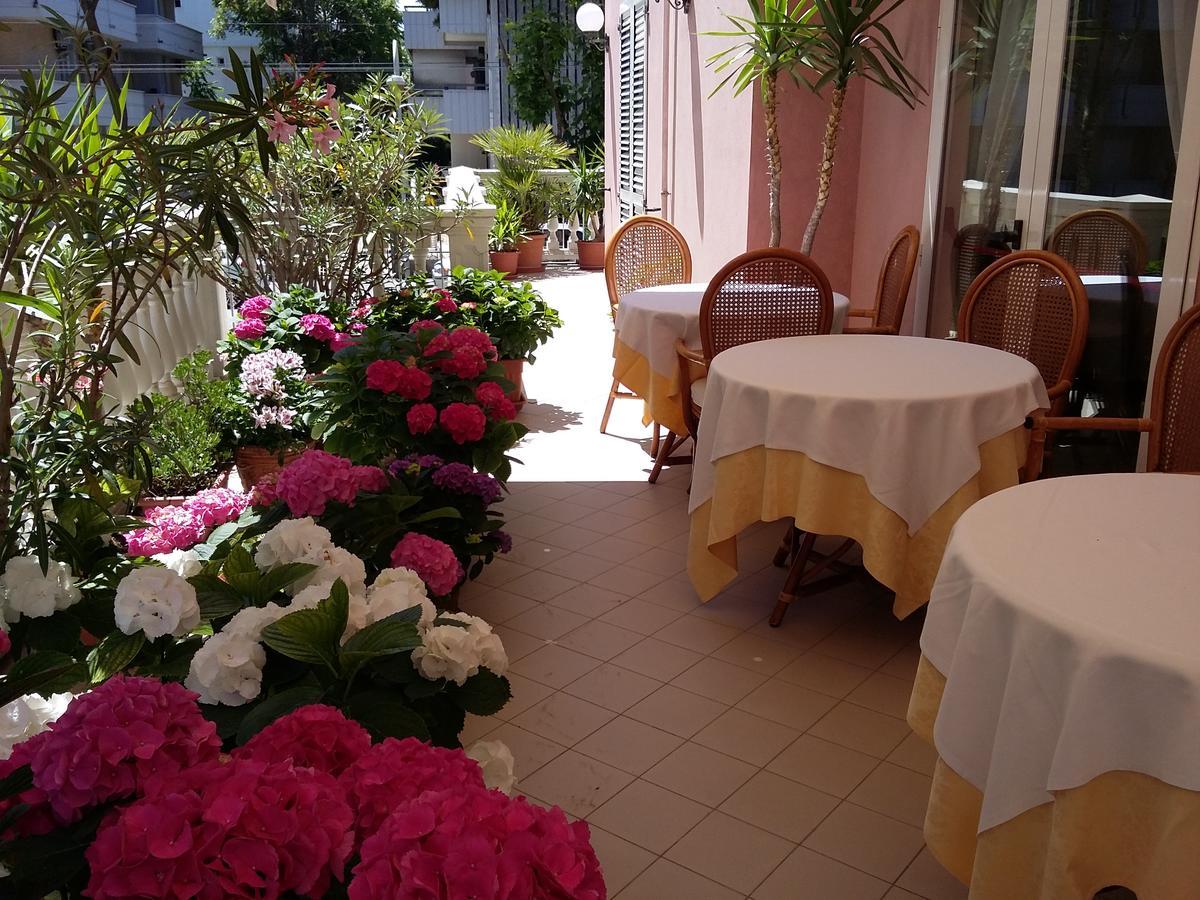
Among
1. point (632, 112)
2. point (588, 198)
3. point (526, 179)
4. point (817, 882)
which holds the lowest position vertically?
point (817, 882)

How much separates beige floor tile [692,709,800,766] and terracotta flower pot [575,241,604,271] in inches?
364

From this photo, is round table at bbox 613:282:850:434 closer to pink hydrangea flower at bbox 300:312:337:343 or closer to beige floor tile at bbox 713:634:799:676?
pink hydrangea flower at bbox 300:312:337:343

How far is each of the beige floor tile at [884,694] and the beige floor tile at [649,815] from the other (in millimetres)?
675

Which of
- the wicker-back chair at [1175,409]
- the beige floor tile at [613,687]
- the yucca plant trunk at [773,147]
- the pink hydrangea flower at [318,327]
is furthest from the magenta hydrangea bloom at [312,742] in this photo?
the yucca plant trunk at [773,147]

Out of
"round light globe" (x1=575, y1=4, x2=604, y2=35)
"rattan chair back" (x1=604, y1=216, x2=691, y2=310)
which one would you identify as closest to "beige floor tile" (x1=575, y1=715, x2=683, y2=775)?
"rattan chair back" (x1=604, y1=216, x2=691, y2=310)

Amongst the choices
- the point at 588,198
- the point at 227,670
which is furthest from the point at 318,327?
the point at 588,198

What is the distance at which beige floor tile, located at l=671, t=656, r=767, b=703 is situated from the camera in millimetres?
2845

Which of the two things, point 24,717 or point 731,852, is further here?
point 731,852

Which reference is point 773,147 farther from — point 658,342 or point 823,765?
point 823,765

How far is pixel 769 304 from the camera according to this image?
3.99m

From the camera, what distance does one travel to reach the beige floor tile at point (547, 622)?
10.6 feet

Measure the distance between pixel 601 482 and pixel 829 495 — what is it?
1.85 metres

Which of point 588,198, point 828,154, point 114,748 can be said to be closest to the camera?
point 114,748

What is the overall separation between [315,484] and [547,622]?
4.22 feet
